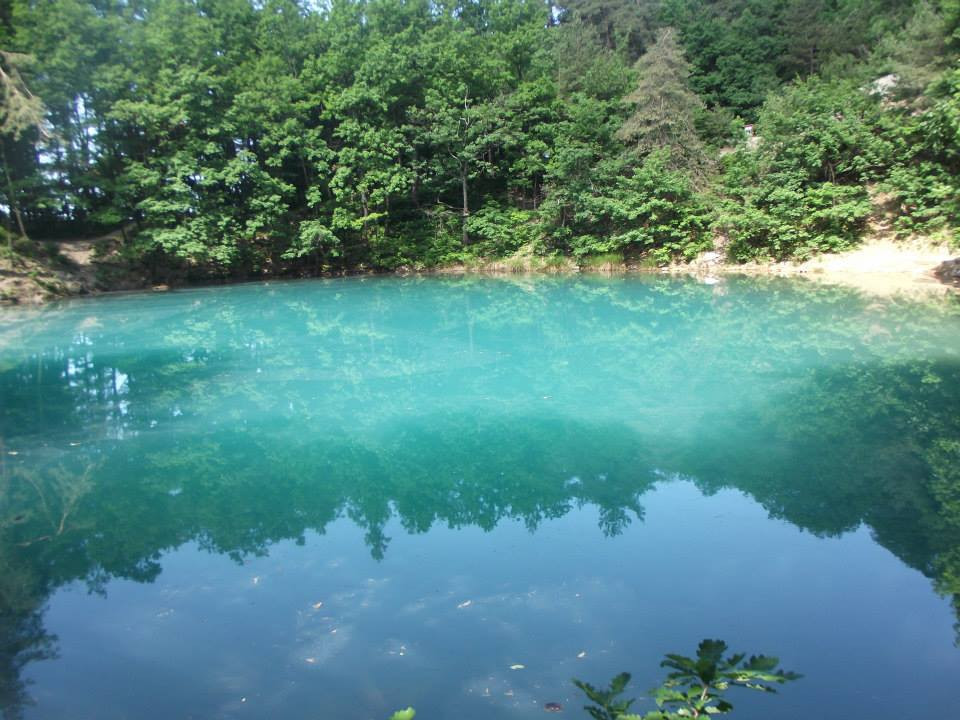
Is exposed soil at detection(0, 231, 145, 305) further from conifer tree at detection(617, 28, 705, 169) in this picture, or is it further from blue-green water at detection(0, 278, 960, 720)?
conifer tree at detection(617, 28, 705, 169)

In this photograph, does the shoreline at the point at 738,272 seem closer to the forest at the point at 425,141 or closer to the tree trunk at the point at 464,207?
the forest at the point at 425,141

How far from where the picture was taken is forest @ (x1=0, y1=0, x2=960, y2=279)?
22.8 metres

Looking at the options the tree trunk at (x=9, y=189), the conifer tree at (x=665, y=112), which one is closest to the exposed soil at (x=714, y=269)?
the tree trunk at (x=9, y=189)

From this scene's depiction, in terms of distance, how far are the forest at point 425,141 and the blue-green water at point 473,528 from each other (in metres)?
13.3

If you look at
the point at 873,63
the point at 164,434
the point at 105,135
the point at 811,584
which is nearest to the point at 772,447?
the point at 811,584

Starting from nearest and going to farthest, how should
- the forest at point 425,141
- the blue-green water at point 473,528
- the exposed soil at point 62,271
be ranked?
the blue-green water at point 473,528 < the exposed soil at point 62,271 < the forest at point 425,141

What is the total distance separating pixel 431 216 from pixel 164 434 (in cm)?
2320

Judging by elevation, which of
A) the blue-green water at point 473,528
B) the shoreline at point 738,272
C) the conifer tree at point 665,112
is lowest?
the blue-green water at point 473,528

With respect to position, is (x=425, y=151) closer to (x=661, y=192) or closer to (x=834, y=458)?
(x=661, y=192)

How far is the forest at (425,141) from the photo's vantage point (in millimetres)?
22828

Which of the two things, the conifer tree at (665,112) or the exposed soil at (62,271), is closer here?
the exposed soil at (62,271)

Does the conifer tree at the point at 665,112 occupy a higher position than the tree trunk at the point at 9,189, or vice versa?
the conifer tree at the point at 665,112

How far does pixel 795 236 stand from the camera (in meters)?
24.1

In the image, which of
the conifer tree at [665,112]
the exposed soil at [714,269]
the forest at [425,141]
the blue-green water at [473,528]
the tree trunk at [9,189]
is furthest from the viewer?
the conifer tree at [665,112]
